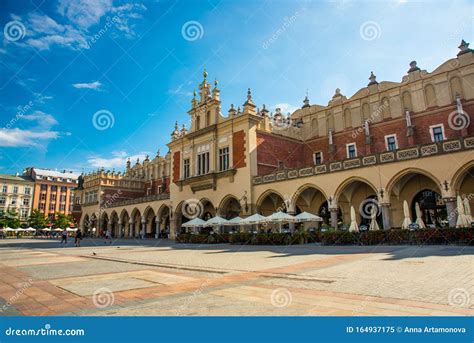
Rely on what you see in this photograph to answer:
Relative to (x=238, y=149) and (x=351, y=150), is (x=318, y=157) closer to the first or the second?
(x=351, y=150)

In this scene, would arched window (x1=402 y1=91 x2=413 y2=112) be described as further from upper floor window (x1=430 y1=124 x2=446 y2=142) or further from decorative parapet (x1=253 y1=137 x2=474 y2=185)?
decorative parapet (x1=253 y1=137 x2=474 y2=185)

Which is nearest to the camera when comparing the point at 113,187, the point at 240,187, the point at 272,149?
the point at 240,187

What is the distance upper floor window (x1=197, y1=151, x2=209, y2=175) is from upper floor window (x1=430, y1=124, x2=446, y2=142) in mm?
20427

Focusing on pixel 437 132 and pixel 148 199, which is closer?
pixel 437 132

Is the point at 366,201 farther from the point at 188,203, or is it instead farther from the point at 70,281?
the point at 70,281

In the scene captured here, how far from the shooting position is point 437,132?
25500 millimetres

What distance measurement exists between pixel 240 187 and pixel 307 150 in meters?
9.56

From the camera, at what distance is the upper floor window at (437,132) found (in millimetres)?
25231

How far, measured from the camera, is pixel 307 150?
34594 mm

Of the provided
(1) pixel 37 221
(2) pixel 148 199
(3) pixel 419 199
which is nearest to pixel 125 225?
(2) pixel 148 199

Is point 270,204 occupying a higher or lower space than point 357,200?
higher

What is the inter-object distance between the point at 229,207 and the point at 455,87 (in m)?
22.2

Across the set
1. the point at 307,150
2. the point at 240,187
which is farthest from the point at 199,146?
the point at 307,150

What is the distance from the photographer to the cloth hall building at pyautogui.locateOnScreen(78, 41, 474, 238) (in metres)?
20.7
